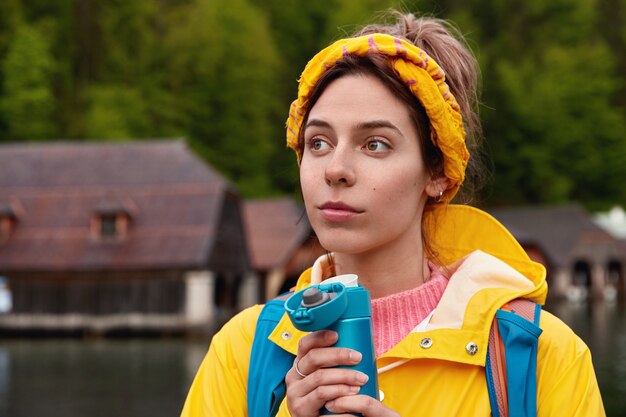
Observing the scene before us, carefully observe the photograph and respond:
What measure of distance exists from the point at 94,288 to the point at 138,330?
223cm

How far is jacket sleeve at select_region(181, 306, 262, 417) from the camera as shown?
2.09m

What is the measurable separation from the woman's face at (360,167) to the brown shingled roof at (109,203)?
2766cm

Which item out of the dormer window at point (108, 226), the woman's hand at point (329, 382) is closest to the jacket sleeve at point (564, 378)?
the woman's hand at point (329, 382)

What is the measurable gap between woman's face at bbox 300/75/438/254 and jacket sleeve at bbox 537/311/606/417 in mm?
442

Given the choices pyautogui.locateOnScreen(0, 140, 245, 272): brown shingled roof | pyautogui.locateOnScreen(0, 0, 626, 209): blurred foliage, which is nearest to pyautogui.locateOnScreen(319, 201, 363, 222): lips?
pyautogui.locateOnScreen(0, 140, 245, 272): brown shingled roof

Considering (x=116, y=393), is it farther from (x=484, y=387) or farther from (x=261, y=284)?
(x=261, y=284)

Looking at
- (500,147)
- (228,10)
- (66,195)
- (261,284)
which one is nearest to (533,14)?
→ (500,147)

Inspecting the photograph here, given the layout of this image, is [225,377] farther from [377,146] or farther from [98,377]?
[98,377]

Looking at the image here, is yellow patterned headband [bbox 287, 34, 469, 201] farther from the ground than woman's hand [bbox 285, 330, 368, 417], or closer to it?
farther from the ground

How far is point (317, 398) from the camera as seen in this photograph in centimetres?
166

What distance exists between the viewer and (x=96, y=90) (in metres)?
56.9

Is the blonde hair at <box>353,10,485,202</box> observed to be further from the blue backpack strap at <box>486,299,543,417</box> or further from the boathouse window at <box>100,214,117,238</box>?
the boathouse window at <box>100,214,117,238</box>

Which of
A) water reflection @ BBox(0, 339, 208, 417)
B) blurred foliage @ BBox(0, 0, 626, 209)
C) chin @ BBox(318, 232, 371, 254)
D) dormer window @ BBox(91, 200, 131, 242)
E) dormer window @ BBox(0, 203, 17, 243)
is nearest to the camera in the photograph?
chin @ BBox(318, 232, 371, 254)

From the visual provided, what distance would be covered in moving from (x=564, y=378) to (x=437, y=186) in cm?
57
